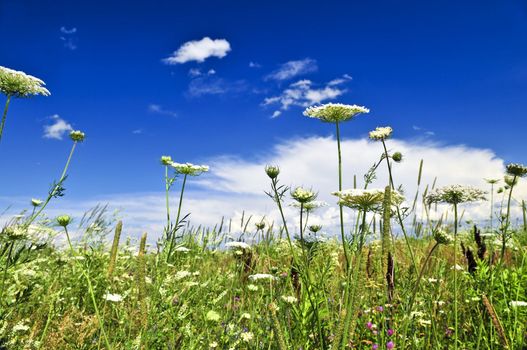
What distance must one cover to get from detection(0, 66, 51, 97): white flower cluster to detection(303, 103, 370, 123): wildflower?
8.74 ft

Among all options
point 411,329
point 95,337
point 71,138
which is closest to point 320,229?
point 411,329

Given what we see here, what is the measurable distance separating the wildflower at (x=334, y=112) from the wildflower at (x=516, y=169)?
2.00m

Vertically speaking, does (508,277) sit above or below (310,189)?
below

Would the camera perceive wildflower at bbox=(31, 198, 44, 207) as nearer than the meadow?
No

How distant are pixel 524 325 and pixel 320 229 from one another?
1.99 metres

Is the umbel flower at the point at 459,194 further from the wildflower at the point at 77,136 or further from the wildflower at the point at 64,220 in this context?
the wildflower at the point at 77,136

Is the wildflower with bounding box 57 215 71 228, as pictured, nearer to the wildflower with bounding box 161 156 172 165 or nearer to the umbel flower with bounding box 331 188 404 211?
the wildflower with bounding box 161 156 172 165

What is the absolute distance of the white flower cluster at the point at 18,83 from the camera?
407 centimetres

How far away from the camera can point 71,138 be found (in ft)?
18.7

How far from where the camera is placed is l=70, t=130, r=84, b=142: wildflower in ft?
18.6

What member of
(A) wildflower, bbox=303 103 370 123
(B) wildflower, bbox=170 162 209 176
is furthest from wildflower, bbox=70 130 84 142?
(A) wildflower, bbox=303 103 370 123

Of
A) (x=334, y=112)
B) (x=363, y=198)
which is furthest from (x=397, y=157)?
(x=363, y=198)

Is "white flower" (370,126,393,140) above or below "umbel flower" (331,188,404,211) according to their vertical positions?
above

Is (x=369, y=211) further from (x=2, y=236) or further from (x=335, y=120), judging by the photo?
(x=2, y=236)
